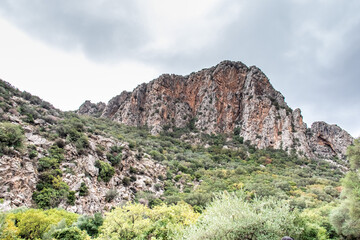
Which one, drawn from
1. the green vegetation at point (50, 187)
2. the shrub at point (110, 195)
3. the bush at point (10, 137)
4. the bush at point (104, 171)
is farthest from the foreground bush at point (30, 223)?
the bush at point (104, 171)

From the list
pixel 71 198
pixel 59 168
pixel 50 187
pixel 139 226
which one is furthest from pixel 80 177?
pixel 139 226

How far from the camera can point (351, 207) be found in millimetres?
14117

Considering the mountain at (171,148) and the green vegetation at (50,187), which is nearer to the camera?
the green vegetation at (50,187)

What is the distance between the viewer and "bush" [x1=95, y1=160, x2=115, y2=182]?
28750 millimetres

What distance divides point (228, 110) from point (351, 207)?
7960cm

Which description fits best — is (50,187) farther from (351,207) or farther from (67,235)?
(351,207)

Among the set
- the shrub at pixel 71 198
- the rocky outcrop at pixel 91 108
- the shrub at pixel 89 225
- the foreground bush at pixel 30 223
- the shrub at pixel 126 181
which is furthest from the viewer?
the rocky outcrop at pixel 91 108

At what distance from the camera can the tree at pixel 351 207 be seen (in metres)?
14.1

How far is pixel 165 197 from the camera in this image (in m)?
32.0

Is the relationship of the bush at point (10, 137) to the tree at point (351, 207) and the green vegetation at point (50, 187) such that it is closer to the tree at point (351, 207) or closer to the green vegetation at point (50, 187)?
the green vegetation at point (50, 187)

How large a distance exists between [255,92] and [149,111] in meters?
50.1

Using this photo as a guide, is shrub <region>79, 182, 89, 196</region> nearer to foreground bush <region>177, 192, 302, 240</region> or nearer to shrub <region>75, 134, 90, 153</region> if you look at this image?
shrub <region>75, 134, 90, 153</region>

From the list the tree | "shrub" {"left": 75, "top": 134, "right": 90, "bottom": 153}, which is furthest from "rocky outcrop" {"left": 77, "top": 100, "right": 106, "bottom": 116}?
the tree

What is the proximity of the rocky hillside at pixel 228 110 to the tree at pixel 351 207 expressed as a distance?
61228 millimetres
